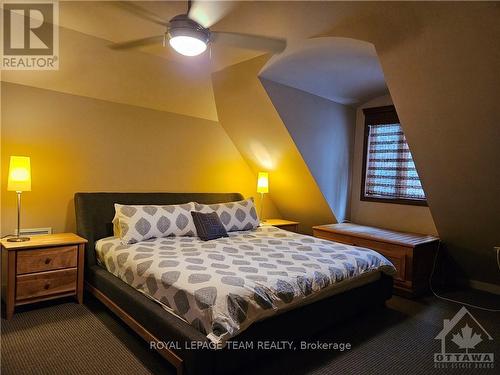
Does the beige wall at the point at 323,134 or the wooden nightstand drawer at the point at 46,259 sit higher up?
the beige wall at the point at 323,134

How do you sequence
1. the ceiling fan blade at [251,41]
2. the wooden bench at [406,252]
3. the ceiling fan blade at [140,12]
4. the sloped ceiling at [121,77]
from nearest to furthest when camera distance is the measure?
the ceiling fan blade at [140,12]
the ceiling fan blade at [251,41]
the sloped ceiling at [121,77]
the wooden bench at [406,252]

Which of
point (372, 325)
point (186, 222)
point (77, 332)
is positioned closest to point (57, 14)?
point (186, 222)

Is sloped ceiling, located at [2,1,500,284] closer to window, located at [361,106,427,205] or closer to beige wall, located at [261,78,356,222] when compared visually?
beige wall, located at [261,78,356,222]

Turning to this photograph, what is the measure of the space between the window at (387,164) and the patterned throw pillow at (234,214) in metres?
1.73

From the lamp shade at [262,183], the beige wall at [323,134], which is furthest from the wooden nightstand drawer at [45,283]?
the beige wall at [323,134]

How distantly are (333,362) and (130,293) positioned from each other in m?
1.46

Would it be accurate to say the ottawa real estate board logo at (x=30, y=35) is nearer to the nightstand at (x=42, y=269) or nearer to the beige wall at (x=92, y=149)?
the beige wall at (x=92, y=149)

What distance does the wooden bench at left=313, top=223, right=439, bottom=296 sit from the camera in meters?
3.26

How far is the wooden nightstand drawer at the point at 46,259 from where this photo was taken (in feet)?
8.21

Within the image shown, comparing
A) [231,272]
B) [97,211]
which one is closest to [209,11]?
[231,272]

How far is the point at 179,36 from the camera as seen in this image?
185cm

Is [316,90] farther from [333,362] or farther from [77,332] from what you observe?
[77,332]

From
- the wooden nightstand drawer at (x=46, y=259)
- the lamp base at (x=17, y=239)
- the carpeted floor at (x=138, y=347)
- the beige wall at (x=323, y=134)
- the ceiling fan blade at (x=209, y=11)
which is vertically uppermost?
the ceiling fan blade at (x=209, y=11)

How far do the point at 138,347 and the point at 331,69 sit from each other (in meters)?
2.98
